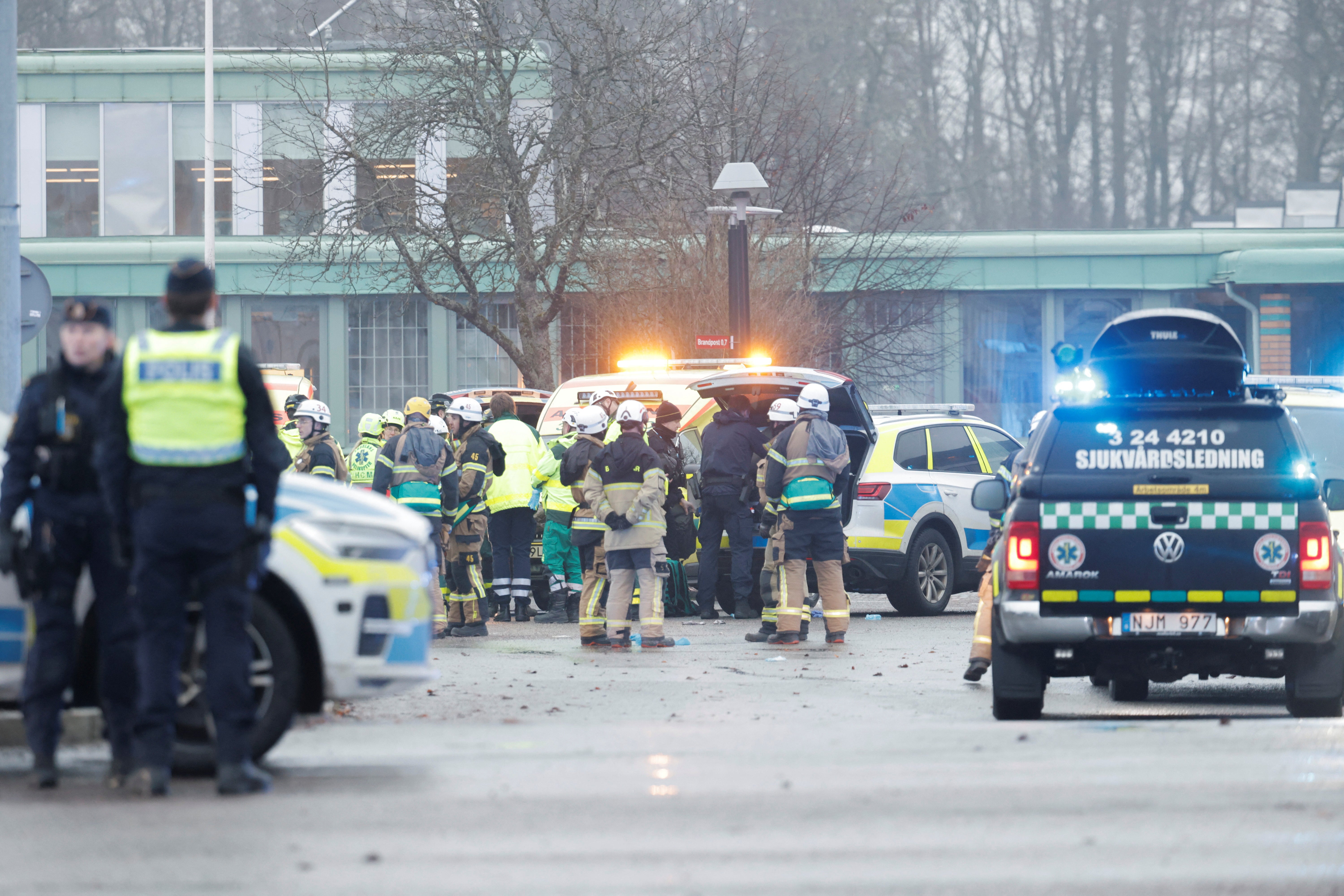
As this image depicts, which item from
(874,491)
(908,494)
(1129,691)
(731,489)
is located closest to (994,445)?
(908,494)

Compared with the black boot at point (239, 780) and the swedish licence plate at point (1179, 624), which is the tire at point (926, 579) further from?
the black boot at point (239, 780)

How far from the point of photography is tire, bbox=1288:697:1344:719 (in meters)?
9.95

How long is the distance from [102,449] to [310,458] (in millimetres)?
9015

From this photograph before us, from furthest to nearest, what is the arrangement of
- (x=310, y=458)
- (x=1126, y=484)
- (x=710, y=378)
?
(x=710, y=378) < (x=310, y=458) < (x=1126, y=484)

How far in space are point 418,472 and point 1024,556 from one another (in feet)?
22.6

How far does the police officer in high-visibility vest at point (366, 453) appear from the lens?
17.3 m

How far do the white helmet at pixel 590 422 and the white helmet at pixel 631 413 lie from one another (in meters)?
0.59

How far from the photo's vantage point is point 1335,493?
35.9ft

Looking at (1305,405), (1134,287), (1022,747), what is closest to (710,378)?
(1305,405)

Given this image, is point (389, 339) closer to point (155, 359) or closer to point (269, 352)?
point (269, 352)

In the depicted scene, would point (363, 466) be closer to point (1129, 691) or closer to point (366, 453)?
point (366, 453)

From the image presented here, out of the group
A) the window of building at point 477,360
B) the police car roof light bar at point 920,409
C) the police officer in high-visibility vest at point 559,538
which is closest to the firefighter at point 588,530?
the police officer in high-visibility vest at point 559,538

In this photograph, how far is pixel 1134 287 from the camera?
3366cm

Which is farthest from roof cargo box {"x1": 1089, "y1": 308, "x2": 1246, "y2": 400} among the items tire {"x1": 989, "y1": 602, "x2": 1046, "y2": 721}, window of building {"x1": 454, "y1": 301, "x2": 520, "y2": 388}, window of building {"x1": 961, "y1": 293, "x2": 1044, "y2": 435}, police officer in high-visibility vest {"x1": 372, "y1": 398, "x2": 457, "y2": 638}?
window of building {"x1": 454, "y1": 301, "x2": 520, "y2": 388}
